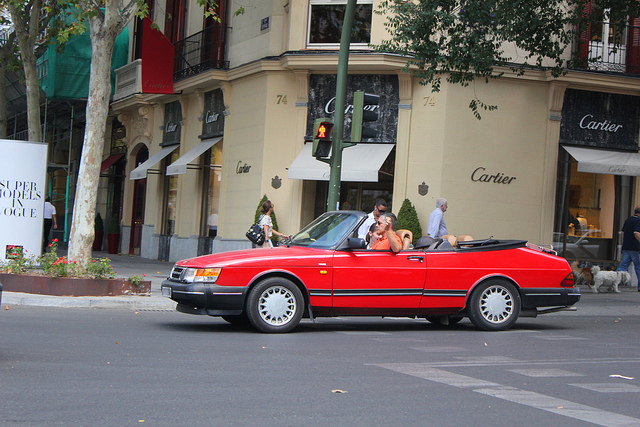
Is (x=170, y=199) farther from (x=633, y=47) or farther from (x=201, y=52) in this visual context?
(x=633, y=47)

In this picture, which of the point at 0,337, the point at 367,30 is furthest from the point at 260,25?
the point at 0,337

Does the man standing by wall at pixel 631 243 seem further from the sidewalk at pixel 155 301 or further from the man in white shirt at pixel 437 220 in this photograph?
the man in white shirt at pixel 437 220

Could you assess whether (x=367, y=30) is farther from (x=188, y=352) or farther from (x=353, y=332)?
→ (x=188, y=352)

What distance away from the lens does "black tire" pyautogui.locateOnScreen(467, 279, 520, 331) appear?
33.2 feet

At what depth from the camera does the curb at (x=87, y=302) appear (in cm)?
1148

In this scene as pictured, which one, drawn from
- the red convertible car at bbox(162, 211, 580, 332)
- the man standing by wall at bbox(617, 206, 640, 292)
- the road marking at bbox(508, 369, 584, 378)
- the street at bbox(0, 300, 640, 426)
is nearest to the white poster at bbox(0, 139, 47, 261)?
the street at bbox(0, 300, 640, 426)

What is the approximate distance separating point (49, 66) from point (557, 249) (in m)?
16.9

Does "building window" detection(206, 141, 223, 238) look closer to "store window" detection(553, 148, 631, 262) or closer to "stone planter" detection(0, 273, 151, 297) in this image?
"store window" detection(553, 148, 631, 262)

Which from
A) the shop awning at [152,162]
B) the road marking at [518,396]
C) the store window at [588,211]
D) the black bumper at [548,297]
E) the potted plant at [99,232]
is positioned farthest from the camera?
the potted plant at [99,232]

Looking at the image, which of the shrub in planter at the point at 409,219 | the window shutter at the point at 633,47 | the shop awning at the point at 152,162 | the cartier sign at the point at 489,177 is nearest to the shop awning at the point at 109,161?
the shop awning at the point at 152,162

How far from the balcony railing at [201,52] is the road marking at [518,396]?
587 inches

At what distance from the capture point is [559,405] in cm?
584

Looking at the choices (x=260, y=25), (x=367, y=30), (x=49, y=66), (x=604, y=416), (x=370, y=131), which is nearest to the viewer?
(x=604, y=416)

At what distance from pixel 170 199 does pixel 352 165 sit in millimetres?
8905
